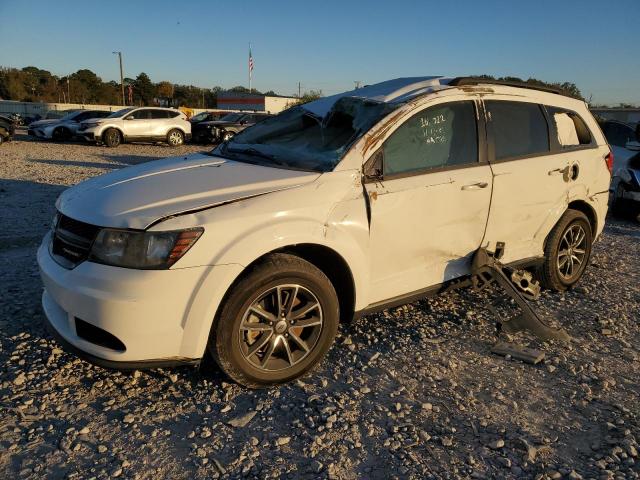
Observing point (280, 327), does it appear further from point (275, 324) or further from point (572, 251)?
point (572, 251)

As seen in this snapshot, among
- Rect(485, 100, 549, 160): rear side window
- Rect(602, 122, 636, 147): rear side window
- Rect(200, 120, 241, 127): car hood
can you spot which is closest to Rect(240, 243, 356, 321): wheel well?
Rect(485, 100, 549, 160): rear side window

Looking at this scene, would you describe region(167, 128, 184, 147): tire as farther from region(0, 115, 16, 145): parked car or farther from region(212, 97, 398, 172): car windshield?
region(212, 97, 398, 172): car windshield

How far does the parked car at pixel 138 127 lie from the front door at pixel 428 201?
60.2 ft

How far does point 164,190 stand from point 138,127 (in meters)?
18.5

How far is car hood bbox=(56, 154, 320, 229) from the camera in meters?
2.68

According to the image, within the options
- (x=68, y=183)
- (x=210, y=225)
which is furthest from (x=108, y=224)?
(x=68, y=183)

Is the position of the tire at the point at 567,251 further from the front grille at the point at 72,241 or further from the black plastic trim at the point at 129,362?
the front grille at the point at 72,241

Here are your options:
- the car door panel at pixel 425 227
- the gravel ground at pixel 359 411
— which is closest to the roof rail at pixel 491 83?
the car door panel at pixel 425 227

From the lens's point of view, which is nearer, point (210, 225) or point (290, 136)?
point (210, 225)

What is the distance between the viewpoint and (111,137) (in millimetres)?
19406

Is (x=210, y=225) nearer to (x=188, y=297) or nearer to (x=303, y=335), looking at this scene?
(x=188, y=297)

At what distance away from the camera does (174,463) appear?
2.36m

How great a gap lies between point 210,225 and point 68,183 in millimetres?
8718

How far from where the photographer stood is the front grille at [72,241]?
2.72 m
